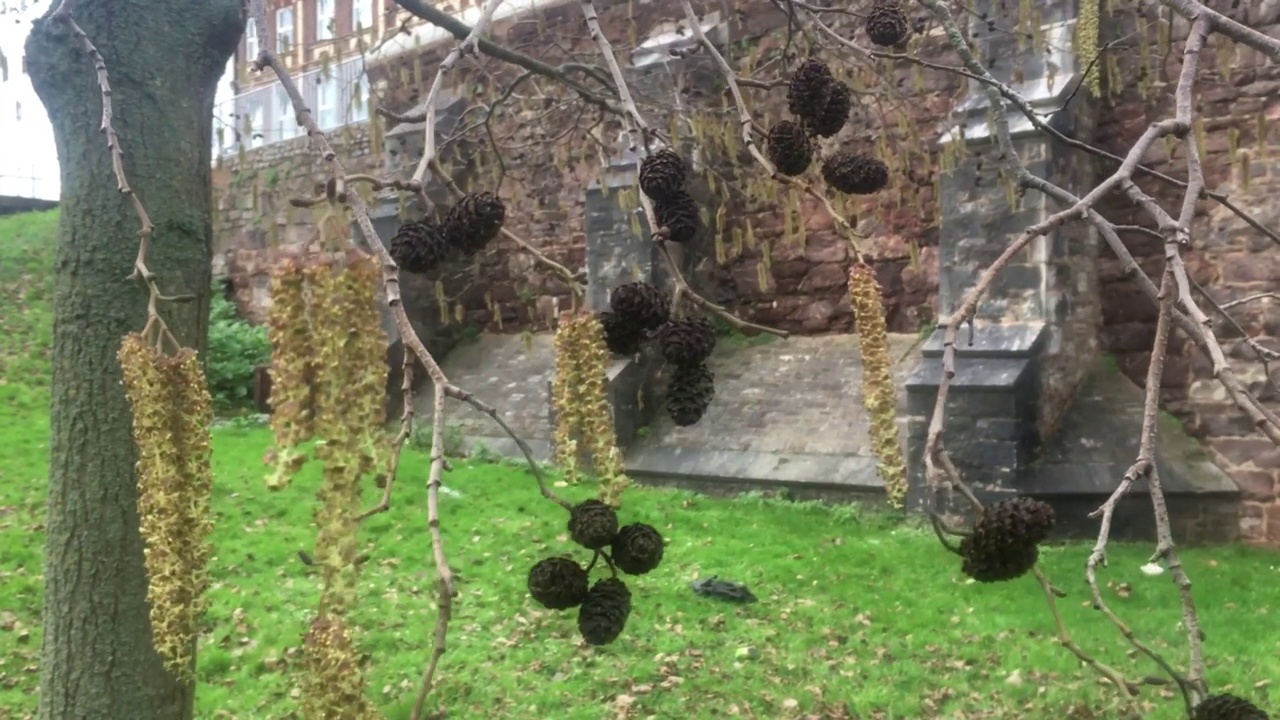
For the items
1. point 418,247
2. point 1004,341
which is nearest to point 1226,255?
point 1004,341

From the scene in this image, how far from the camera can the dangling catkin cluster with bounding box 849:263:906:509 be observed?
198cm

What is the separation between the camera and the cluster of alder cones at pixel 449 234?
1772mm

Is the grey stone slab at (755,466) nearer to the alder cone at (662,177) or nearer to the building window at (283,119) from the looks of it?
the alder cone at (662,177)

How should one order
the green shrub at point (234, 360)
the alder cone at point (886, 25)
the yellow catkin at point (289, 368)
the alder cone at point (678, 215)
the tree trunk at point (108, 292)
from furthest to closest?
the green shrub at point (234, 360)
the tree trunk at point (108, 292)
the alder cone at point (886, 25)
the alder cone at point (678, 215)
the yellow catkin at point (289, 368)

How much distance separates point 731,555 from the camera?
7078mm

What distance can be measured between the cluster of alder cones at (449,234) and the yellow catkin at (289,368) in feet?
1.03

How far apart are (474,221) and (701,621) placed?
446 cm

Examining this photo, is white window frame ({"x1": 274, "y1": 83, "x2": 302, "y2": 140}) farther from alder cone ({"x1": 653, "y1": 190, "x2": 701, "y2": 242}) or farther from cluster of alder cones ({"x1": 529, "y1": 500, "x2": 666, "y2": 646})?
cluster of alder cones ({"x1": 529, "y1": 500, "x2": 666, "y2": 646})

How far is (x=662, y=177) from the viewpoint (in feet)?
5.83

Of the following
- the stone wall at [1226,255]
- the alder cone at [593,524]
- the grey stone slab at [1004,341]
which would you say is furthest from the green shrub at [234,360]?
the alder cone at [593,524]

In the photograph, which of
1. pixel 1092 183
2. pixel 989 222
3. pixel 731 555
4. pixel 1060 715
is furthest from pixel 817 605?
pixel 1092 183

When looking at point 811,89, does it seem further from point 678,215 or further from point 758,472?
point 758,472

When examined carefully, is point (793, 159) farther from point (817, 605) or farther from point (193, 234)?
point (817, 605)

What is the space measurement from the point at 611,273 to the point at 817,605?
468cm
